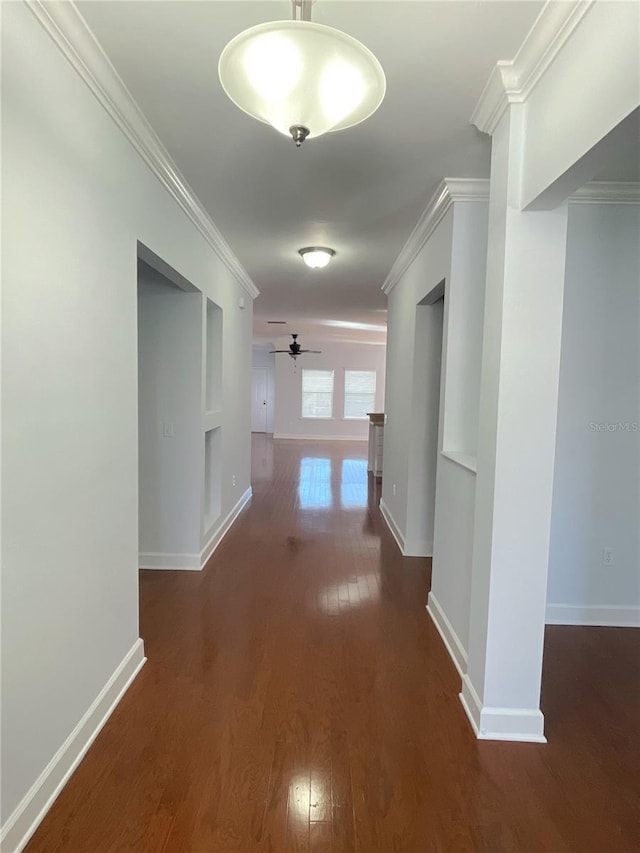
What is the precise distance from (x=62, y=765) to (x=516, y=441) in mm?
2005

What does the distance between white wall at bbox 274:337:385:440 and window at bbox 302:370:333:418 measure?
0.34 ft

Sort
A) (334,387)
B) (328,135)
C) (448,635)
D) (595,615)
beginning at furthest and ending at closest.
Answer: (334,387) < (595,615) < (448,635) < (328,135)

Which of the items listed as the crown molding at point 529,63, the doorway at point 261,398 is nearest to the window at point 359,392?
the doorway at point 261,398

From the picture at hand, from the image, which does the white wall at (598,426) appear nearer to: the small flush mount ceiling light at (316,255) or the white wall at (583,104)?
the white wall at (583,104)

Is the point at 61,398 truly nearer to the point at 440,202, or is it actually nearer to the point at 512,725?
the point at 512,725

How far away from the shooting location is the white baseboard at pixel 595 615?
9.61 ft

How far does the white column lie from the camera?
1800 millimetres

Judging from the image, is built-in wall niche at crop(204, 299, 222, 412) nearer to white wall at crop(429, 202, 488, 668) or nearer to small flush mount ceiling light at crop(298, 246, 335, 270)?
small flush mount ceiling light at crop(298, 246, 335, 270)

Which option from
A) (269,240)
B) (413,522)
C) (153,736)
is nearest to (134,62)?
(269,240)

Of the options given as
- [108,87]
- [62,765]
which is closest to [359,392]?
[108,87]

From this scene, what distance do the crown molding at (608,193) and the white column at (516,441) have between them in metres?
1.02

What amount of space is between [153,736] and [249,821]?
57cm

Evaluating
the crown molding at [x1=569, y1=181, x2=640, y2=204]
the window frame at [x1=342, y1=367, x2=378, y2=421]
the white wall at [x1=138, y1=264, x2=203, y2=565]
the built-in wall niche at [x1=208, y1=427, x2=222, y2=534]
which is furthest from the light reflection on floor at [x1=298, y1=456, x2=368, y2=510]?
the crown molding at [x1=569, y1=181, x2=640, y2=204]

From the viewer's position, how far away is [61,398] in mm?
1611
